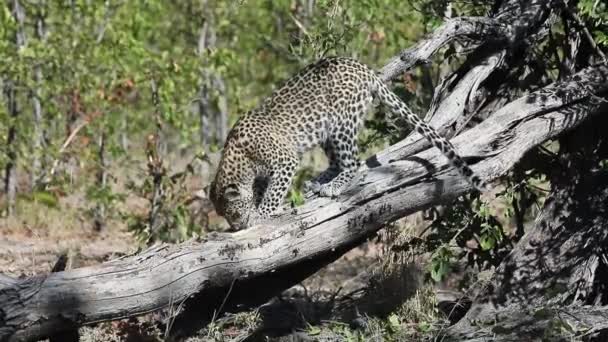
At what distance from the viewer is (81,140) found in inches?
559

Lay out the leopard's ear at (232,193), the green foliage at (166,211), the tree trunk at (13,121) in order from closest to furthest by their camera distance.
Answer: the leopard's ear at (232,193) → the green foliage at (166,211) → the tree trunk at (13,121)

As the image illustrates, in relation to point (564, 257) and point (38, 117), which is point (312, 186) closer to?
point (564, 257)

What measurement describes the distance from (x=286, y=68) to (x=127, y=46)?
673 centimetres

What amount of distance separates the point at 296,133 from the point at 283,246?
1985mm

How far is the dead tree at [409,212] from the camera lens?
20.9 feet

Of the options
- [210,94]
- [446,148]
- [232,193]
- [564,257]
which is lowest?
[210,94]

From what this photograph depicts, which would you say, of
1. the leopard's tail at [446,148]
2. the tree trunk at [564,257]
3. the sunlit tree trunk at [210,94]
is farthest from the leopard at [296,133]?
the sunlit tree trunk at [210,94]

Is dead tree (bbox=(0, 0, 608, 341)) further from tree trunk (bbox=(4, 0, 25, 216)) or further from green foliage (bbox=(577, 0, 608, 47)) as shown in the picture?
tree trunk (bbox=(4, 0, 25, 216))

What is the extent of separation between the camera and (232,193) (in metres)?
8.96

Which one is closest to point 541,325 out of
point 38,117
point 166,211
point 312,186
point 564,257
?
point 564,257

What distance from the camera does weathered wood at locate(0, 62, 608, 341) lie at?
620 centimetres

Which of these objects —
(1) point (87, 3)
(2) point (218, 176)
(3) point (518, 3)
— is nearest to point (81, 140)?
(1) point (87, 3)

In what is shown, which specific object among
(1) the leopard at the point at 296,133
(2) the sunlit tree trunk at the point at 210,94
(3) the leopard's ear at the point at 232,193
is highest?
(1) the leopard at the point at 296,133

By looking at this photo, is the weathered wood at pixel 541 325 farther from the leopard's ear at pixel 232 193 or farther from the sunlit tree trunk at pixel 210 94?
the sunlit tree trunk at pixel 210 94
